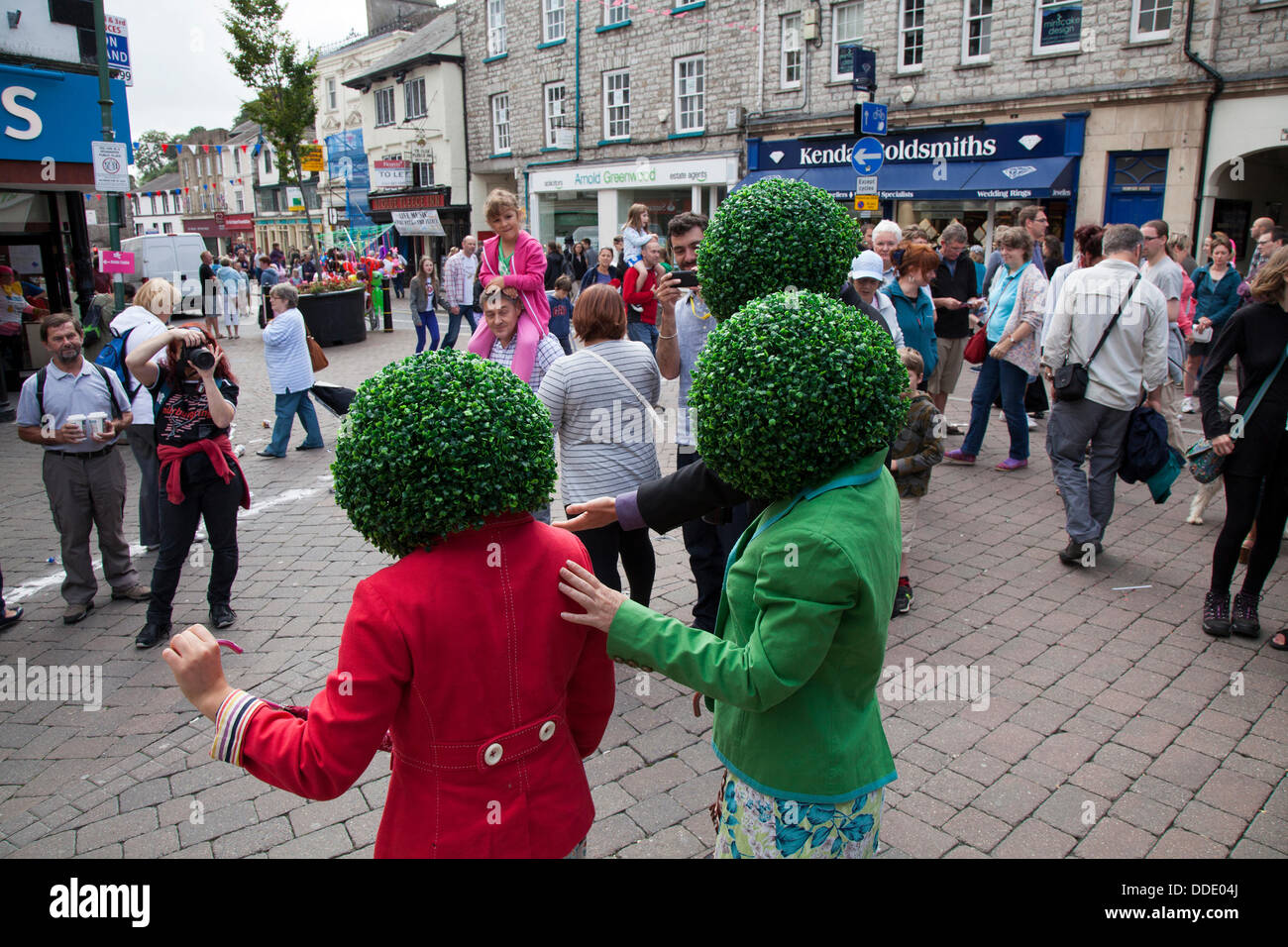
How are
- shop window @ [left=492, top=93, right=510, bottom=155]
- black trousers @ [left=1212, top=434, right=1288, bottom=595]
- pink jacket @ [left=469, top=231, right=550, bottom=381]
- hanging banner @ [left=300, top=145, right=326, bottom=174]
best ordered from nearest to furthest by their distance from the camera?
black trousers @ [left=1212, top=434, right=1288, bottom=595] → pink jacket @ [left=469, top=231, right=550, bottom=381] → shop window @ [left=492, top=93, right=510, bottom=155] → hanging banner @ [left=300, top=145, right=326, bottom=174]

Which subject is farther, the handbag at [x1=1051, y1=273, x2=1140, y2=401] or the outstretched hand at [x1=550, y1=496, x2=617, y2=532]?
the handbag at [x1=1051, y1=273, x2=1140, y2=401]

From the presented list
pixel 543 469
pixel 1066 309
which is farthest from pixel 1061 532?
pixel 543 469

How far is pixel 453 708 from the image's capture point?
67.4 inches

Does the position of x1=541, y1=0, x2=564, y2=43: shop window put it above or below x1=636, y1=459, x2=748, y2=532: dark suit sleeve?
above

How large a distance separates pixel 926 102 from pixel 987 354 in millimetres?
13308

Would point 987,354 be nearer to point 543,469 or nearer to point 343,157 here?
point 543,469

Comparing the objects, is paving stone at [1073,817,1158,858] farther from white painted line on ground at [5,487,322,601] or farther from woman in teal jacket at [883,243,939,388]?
white painted line on ground at [5,487,322,601]

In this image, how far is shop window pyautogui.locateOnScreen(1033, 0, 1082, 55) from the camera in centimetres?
1666

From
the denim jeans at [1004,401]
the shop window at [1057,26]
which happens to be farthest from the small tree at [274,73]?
the denim jeans at [1004,401]

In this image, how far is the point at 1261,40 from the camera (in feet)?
47.2

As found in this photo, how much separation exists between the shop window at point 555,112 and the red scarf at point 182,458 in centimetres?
2571

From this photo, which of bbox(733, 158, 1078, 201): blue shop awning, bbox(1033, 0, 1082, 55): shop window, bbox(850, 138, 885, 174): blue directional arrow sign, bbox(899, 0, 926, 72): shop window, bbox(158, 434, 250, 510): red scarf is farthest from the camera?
bbox(899, 0, 926, 72): shop window

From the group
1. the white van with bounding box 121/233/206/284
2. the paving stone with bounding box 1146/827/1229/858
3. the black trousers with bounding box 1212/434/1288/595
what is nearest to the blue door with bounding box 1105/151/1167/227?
the black trousers with bounding box 1212/434/1288/595

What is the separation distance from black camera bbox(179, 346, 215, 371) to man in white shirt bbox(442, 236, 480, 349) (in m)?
11.3
